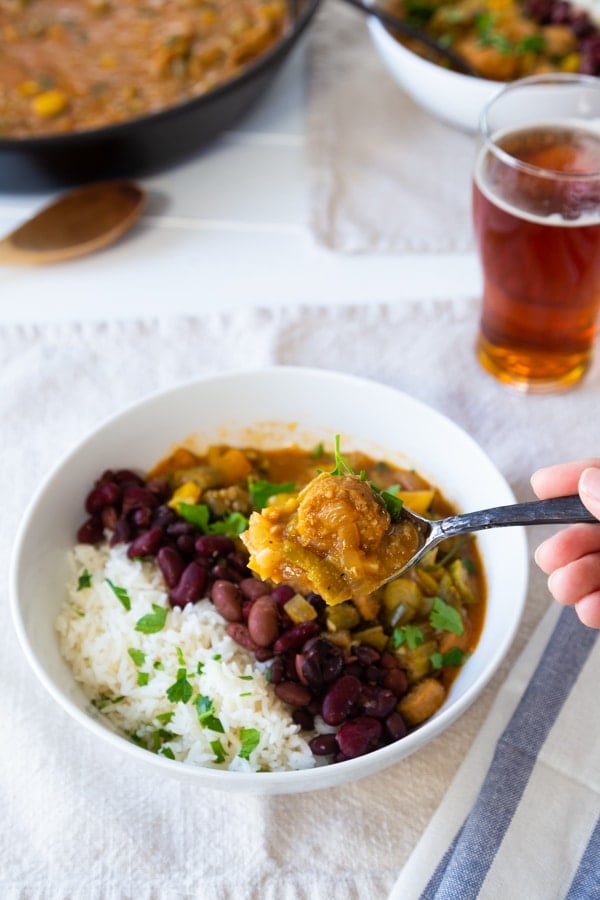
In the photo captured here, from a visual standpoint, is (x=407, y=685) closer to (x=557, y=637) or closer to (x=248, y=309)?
(x=557, y=637)

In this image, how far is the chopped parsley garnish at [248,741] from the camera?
1.96 metres

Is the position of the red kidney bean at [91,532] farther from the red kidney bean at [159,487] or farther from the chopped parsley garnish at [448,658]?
the chopped parsley garnish at [448,658]

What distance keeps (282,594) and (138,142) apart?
5.62 ft

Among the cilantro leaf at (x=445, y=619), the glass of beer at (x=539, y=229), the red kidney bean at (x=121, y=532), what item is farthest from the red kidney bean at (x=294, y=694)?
the glass of beer at (x=539, y=229)

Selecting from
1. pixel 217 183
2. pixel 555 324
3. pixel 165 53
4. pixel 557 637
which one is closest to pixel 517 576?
pixel 557 637

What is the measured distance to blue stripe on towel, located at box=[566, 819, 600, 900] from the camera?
185cm

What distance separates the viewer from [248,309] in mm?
3055

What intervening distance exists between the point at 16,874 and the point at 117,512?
801 millimetres

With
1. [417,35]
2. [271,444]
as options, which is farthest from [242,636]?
[417,35]

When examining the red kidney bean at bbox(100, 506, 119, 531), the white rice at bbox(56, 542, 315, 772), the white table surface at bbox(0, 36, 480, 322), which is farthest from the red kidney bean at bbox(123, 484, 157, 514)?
the white table surface at bbox(0, 36, 480, 322)

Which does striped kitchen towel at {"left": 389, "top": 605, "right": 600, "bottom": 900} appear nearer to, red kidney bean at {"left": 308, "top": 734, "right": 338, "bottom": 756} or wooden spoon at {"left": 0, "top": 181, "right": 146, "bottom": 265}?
red kidney bean at {"left": 308, "top": 734, "right": 338, "bottom": 756}

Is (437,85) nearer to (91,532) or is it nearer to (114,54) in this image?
(114,54)

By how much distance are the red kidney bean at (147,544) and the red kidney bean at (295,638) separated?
1.23ft

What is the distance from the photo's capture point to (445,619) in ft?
7.07
